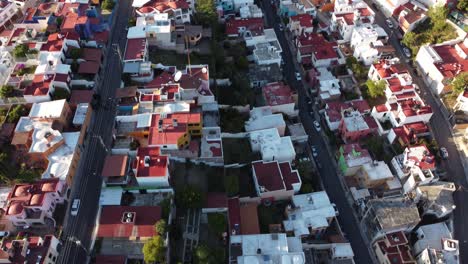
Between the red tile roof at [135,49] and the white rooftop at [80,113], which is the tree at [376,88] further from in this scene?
the white rooftop at [80,113]

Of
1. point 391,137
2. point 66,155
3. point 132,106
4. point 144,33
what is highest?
point 144,33

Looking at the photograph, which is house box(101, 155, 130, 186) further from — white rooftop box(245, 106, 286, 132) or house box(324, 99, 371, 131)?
house box(324, 99, 371, 131)

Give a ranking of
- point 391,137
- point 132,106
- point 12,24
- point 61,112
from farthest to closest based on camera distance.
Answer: point 12,24
point 391,137
point 132,106
point 61,112

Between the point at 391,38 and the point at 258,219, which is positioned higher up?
the point at 391,38

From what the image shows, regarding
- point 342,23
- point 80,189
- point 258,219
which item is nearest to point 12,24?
point 80,189

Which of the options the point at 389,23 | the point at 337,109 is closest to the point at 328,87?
the point at 337,109

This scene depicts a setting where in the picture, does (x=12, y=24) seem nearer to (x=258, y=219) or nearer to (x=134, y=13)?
(x=134, y=13)
